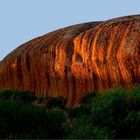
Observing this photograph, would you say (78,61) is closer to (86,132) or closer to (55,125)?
(55,125)

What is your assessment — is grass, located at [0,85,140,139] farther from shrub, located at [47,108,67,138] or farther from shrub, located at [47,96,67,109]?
shrub, located at [47,96,67,109]

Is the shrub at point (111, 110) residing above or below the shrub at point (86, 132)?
above

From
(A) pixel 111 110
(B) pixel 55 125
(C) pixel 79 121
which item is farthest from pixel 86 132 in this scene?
(A) pixel 111 110

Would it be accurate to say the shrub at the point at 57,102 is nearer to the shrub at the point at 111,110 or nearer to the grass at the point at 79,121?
the grass at the point at 79,121

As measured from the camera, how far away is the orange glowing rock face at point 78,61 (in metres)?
30.4

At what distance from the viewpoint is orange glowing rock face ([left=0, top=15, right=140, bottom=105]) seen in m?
30.4

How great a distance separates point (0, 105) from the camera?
17.8 meters

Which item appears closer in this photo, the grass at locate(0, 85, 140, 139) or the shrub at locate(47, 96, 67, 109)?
the grass at locate(0, 85, 140, 139)

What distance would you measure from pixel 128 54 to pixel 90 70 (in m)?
3.59

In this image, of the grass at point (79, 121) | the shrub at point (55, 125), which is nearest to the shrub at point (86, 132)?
the grass at point (79, 121)

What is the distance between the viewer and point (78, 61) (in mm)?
33906

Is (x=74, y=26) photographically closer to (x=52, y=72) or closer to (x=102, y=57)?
(x=52, y=72)

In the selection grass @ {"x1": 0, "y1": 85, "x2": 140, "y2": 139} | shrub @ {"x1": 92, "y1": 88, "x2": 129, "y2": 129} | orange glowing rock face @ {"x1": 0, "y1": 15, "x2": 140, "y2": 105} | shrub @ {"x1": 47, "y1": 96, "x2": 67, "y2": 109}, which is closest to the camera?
grass @ {"x1": 0, "y1": 85, "x2": 140, "y2": 139}

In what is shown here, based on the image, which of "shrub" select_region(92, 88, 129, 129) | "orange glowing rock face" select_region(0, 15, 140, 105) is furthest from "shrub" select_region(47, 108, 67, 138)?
"orange glowing rock face" select_region(0, 15, 140, 105)
